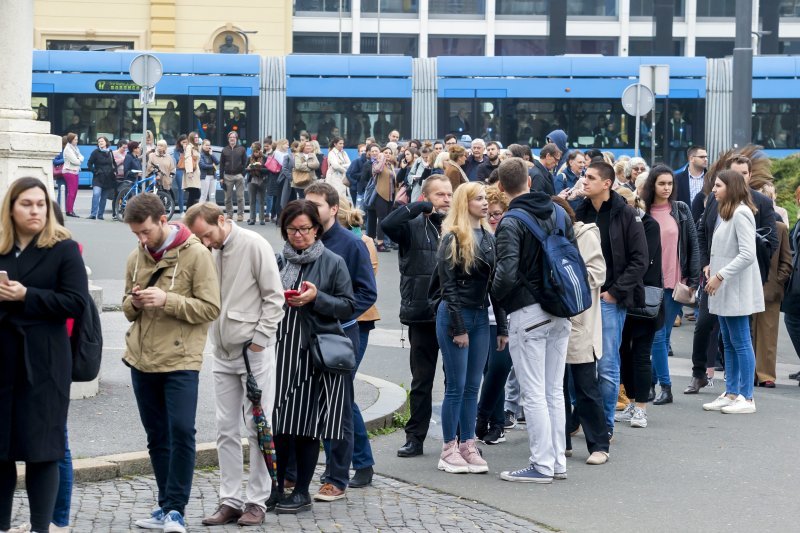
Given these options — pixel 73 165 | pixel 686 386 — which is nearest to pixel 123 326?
pixel 686 386

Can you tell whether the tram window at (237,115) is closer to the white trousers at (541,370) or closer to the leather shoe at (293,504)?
the white trousers at (541,370)

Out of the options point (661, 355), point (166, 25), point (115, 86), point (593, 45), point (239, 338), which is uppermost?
point (593, 45)

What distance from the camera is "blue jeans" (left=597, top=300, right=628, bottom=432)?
8898 millimetres

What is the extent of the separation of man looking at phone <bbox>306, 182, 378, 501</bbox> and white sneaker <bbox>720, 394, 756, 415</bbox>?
372 cm

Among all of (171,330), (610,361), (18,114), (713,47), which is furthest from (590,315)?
(713,47)

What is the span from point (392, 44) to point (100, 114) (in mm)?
39191

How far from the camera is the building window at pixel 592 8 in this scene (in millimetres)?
72312

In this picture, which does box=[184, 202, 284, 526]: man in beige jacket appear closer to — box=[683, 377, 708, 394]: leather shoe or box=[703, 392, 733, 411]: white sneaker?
box=[703, 392, 733, 411]: white sneaker

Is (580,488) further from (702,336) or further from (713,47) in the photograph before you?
(713,47)

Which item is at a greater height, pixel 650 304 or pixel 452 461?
pixel 650 304

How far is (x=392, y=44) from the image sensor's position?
71438 millimetres

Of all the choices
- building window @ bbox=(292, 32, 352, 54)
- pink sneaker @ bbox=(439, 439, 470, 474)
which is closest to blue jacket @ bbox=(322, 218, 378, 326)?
pink sneaker @ bbox=(439, 439, 470, 474)

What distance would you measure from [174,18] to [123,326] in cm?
4056

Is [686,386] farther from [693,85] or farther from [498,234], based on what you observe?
[693,85]
